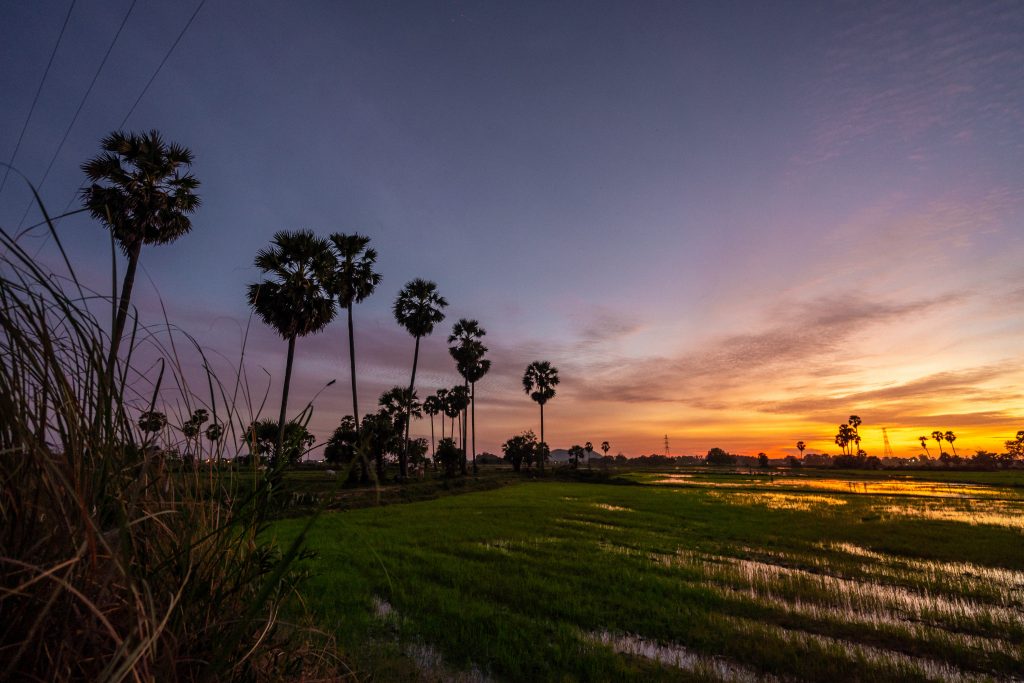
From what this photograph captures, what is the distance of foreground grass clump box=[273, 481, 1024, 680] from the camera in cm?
616

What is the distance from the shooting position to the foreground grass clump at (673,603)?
20.2ft

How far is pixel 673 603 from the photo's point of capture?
339 inches

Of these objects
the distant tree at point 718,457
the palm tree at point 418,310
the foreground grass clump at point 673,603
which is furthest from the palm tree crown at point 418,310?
the distant tree at point 718,457

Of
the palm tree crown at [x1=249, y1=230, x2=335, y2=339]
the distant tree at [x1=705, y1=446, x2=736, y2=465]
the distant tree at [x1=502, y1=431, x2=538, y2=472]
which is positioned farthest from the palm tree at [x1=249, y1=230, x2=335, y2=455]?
the distant tree at [x1=705, y1=446, x2=736, y2=465]

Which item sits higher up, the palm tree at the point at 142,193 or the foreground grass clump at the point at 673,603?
the palm tree at the point at 142,193

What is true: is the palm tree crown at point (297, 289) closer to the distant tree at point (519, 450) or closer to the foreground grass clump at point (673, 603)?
the foreground grass clump at point (673, 603)

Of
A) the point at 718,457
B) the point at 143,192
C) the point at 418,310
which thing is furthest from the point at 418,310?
the point at 718,457

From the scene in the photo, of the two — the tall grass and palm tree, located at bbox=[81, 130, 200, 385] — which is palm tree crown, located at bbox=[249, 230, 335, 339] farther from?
the tall grass

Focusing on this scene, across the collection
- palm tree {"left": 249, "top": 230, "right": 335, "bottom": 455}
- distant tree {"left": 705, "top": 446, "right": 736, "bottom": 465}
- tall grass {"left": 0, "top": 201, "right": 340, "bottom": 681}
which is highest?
palm tree {"left": 249, "top": 230, "right": 335, "bottom": 455}

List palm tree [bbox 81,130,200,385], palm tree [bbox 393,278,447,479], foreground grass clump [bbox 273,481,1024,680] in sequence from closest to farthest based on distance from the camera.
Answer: foreground grass clump [bbox 273,481,1024,680]
palm tree [bbox 81,130,200,385]
palm tree [bbox 393,278,447,479]

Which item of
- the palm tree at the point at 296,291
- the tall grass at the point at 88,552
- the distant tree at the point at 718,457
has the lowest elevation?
the distant tree at the point at 718,457

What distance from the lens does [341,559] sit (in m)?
12.1

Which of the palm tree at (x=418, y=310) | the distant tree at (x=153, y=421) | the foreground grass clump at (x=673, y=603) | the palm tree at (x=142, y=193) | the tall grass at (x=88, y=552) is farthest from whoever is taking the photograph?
the palm tree at (x=418, y=310)

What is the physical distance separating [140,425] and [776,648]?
331 inches
